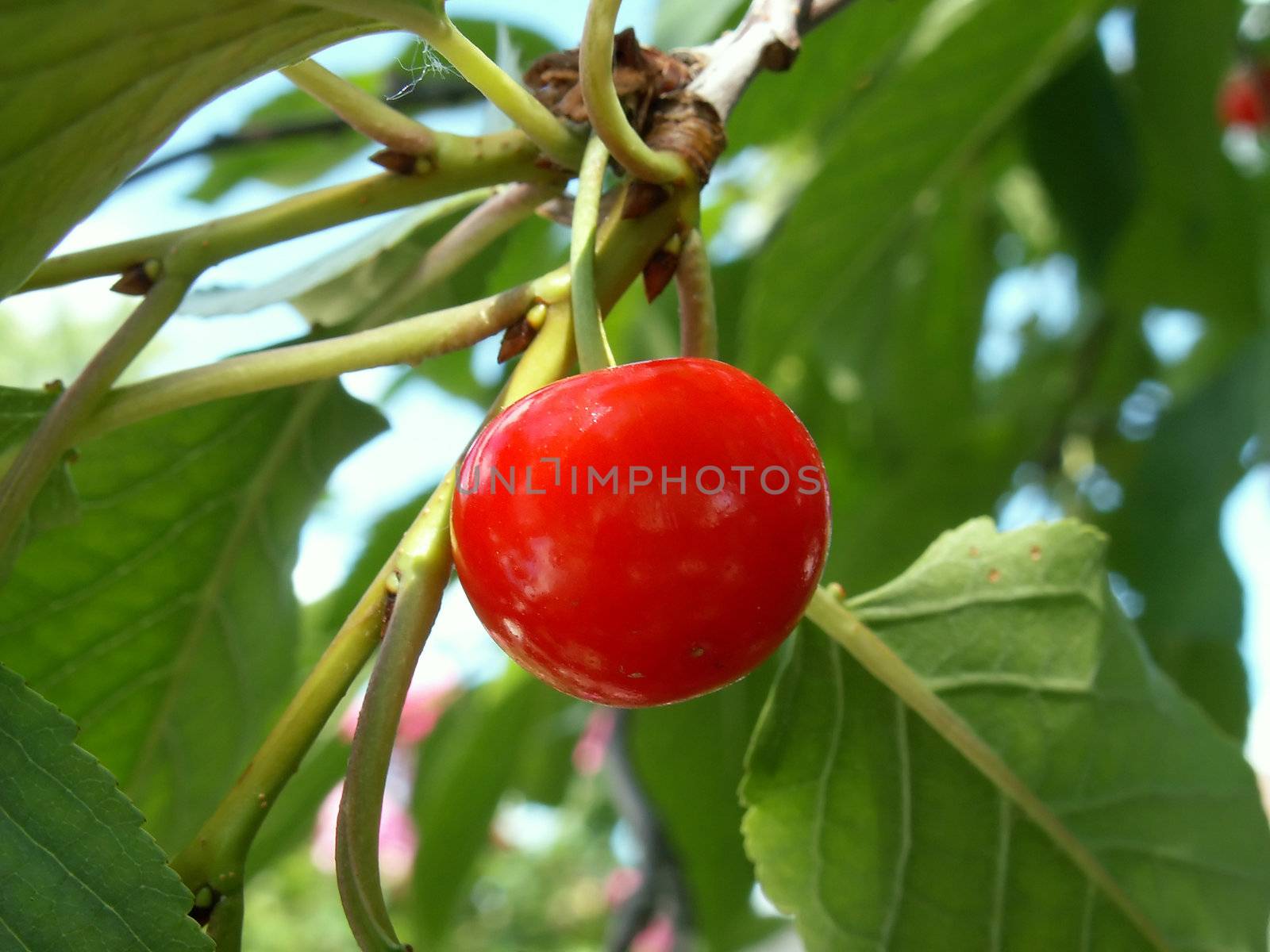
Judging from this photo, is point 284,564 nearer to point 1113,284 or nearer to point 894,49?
point 894,49

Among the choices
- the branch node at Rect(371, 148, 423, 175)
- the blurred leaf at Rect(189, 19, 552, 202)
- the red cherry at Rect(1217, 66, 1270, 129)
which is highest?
the branch node at Rect(371, 148, 423, 175)

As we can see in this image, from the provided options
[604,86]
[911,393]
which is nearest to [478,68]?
[604,86]

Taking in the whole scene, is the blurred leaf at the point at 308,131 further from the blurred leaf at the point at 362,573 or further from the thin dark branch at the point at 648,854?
the thin dark branch at the point at 648,854

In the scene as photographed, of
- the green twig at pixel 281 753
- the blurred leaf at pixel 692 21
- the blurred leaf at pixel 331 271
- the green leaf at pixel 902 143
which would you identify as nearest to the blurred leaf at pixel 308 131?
the blurred leaf at pixel 692 21

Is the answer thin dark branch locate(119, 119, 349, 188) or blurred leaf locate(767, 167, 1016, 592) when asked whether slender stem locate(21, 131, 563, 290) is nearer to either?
thin dark branch locate(119, 119, 349, 188)

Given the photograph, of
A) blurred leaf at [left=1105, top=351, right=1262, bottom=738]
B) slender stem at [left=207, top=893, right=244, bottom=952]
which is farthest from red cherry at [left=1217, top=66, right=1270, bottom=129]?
slender stem at [left=207, top=893, right=244, bottom=952]

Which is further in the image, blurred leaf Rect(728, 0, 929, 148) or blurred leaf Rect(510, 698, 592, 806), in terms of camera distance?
blurred leaf Rect(510, 698, 592, 806)
